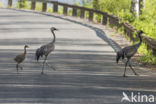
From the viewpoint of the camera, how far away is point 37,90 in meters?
15.4

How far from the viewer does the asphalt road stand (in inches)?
568

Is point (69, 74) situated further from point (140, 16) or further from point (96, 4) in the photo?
point (96, 4)

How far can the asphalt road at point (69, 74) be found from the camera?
14.4 meters

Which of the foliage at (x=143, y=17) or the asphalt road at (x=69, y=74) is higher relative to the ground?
the foliage at (x=143, y=17)

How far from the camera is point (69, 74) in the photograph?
19.0 metres

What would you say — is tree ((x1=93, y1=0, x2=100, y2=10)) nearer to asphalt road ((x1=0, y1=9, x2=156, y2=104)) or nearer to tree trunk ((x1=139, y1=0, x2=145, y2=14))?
tree trunk ((x1=139, y1=0, x2=145, y2=14))

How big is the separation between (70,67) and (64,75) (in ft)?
7.02

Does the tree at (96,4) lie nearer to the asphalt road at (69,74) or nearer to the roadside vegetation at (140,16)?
the roadside vegetation at (140,16)

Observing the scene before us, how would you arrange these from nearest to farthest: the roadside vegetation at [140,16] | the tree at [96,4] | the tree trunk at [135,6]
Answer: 1. the roadside vegetation at [140,16]
2. the tree trunk at [135,6]
3. the tree at [96,4]

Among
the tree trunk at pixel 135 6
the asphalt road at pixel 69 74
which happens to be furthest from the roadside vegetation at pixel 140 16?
the asphalt road at pixel 69 74

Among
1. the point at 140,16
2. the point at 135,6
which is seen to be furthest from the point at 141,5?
the point at 140,16

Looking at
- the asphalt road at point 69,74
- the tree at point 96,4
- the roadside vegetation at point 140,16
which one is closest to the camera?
the asphalt road at point 69,74

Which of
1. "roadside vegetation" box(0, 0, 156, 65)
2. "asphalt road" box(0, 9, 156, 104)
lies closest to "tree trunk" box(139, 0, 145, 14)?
"roadside vegetation" box(0, 0, 156, 65)

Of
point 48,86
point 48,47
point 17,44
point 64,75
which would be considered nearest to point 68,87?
point 48,86
